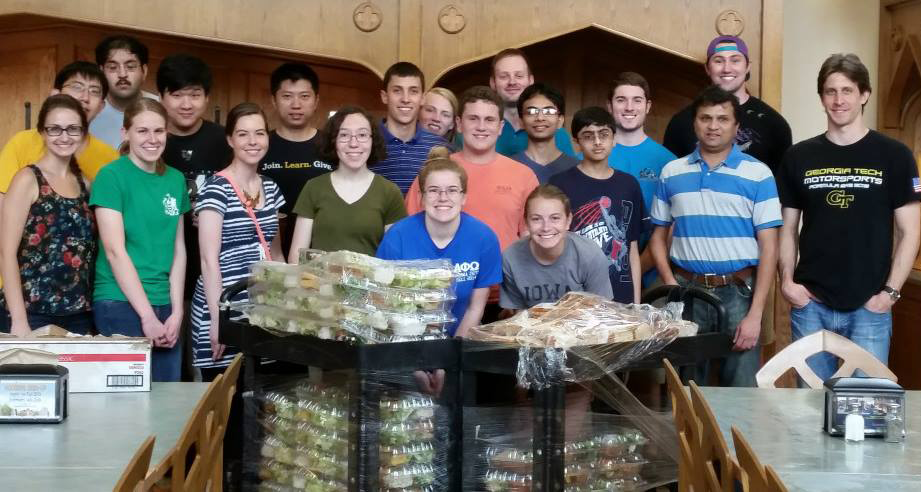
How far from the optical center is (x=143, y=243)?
176 inches

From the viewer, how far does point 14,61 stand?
20.8ft

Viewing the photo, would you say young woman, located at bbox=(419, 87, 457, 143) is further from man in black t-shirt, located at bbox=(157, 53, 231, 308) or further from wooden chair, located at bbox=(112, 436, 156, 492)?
wooden chair, located at bbox=(112, 436, 156, 492)

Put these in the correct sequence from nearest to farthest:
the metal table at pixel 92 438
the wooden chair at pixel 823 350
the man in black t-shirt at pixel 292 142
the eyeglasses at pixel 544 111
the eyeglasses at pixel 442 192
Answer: the metal table at pixel 92 438, the wooden chair at pixel 823 350, the eyeglasses at pixel 442 192, the eyeglasses at pixel 544 111, the man in black t-shirt at pixel 292 142

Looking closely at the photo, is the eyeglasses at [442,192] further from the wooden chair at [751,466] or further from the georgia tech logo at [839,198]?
the wooden chair at [751,466]

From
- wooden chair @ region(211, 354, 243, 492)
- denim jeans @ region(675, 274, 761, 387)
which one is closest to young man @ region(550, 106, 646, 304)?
denim jeans @ region(675, 274, 761, 387)

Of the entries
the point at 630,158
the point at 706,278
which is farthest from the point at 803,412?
the point at 630,158

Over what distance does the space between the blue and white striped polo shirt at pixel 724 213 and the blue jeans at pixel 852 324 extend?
0.30 meters

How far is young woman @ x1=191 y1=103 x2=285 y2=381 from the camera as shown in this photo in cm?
444

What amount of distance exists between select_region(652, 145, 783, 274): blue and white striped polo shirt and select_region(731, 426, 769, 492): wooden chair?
8.53 feet

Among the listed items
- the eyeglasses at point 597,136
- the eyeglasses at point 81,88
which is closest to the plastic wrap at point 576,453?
the eyeglasses at point 597,136

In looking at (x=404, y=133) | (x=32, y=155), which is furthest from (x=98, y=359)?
(x=404, y=133)

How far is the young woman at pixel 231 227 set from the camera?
175 inches

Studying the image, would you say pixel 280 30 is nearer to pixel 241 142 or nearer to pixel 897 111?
pixel 241 142

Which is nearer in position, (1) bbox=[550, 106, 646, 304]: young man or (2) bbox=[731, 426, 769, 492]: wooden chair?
(2) bbox=[731, 426, 769, 492]: wooden chair
